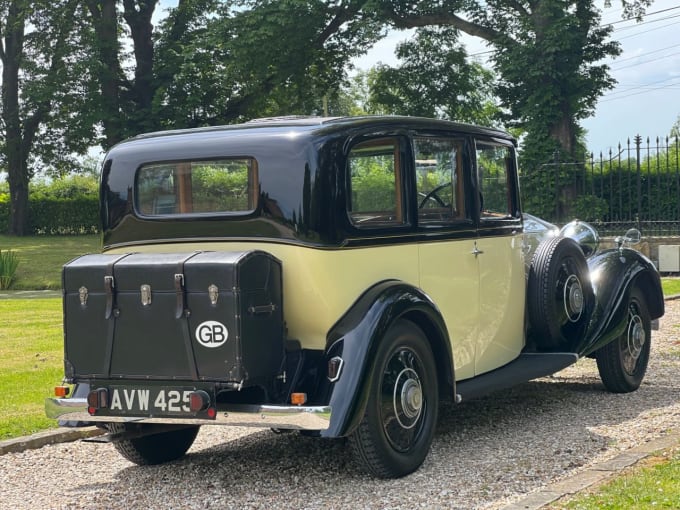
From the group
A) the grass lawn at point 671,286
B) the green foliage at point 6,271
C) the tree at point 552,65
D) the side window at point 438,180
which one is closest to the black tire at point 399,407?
the side window at point 438,180

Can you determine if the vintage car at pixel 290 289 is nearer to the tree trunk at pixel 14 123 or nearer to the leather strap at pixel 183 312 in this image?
the leather strap at pixel 183 312

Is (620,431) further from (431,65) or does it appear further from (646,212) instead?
(431,65)

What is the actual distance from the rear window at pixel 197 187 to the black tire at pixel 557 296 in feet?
8.45

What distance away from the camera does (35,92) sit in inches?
1299

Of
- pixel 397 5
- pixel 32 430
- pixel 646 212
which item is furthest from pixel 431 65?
pixel 32 430

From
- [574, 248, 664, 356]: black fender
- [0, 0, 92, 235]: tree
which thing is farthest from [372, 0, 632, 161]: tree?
[574, 248, 664, 356]: black fender

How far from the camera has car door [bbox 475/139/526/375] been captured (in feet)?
21.9

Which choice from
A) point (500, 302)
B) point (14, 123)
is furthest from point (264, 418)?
point (14, 123)

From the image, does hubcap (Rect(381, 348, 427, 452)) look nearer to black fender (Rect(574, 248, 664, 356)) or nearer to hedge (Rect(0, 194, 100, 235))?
black fender (Rect(574, 248, 664, 356))

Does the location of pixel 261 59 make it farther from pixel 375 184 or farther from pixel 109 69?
pixel 375 184

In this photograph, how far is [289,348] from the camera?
5379 millimetres

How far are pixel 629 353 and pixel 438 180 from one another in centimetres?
268

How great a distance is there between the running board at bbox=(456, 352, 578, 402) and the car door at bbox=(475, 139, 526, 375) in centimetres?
8

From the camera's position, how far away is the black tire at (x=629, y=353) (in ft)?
25.6
